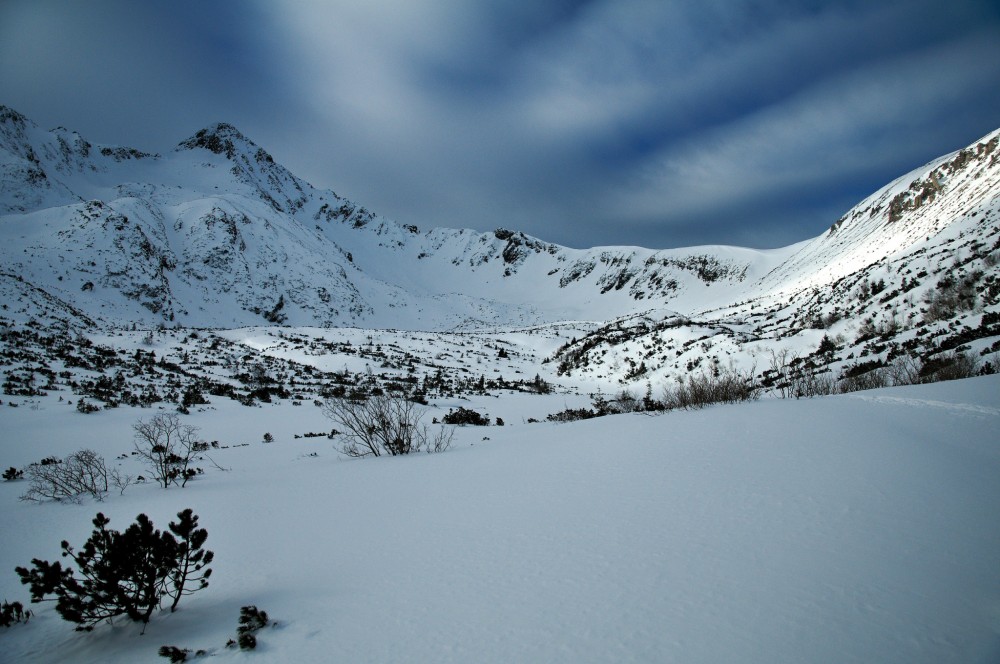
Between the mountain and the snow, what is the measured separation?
10.4m

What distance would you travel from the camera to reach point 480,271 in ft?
359

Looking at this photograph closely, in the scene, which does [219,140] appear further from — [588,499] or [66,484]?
[588,499]

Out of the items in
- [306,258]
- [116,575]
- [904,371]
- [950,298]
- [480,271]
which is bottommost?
[116,575]

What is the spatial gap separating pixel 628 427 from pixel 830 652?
4.98 metres

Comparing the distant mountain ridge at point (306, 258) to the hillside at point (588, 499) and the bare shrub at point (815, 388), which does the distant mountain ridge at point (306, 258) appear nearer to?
the hillside at point (588, 499)

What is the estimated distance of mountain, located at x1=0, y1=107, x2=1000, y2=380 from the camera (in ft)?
61.9

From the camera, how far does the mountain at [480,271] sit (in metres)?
18.9

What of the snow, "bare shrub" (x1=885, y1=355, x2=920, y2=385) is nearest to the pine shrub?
the snow

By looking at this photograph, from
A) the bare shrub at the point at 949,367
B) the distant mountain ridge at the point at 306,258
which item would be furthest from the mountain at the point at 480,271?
the bare shrub at the point at 949,367

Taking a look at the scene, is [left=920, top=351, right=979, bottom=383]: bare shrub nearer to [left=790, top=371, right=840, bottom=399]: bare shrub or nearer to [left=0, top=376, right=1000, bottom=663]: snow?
[left=790, top=371, right=840, bottom=399]: bare shrub

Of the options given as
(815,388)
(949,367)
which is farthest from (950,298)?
(815,388)

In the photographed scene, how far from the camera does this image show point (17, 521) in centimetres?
451

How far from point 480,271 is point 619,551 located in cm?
10790

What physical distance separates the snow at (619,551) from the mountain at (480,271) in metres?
10.4
